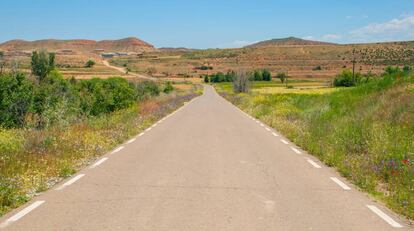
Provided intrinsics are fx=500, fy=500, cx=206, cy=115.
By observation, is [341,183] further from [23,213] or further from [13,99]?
[13,99]

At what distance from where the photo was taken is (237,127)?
21.5 metres

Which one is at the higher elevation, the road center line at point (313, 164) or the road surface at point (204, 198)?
the road surface at point (204, 198)

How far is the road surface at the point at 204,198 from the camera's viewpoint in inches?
243

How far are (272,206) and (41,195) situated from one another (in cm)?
358

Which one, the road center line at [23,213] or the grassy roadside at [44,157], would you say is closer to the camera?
the road center line at [23,213]

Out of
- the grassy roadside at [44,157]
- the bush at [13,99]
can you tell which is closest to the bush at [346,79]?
the bush at [13,99]

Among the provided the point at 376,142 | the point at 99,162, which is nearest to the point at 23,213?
the point at 99,162

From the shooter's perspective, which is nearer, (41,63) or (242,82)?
(242,82)

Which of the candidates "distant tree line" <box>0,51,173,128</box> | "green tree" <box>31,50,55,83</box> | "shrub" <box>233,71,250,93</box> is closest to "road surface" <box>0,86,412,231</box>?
"distant tree line" <box>0,51,173,128</box>

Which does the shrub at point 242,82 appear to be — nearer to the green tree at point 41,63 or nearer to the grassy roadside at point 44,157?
the green tree at point 41,63

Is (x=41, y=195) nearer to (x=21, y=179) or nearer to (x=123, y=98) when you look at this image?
(x=21, y=179)

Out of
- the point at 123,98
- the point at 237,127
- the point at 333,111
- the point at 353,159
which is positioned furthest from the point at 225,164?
the point at 123,98

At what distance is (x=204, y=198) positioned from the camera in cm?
760

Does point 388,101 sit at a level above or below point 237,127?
above
